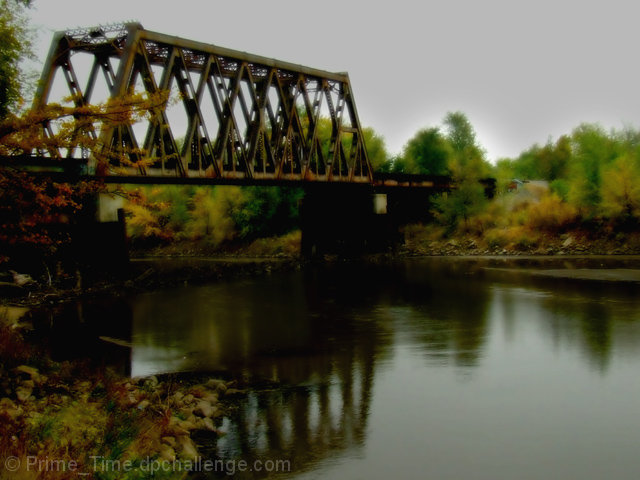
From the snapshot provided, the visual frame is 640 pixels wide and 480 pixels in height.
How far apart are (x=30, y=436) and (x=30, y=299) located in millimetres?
20468

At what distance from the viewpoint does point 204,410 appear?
12352 mm

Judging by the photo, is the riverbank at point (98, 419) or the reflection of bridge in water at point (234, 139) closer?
the riverbank at point (98, 419)

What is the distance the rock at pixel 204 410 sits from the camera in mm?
12270

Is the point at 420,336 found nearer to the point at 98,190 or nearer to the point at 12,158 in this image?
the point at 98,190

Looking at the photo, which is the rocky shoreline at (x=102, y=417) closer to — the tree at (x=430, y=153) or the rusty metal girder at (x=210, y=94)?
the rusty metal girder at (x=210, y=94)

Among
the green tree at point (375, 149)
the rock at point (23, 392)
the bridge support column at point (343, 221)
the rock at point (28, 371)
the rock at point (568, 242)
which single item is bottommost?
the rock at point (23, 392)

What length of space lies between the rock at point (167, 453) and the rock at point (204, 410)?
1.98 m

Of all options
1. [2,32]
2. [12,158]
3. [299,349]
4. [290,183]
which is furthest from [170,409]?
[290,183]

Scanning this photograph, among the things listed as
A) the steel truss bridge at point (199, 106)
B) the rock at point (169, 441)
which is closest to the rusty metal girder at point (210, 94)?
the steel truss bridge at point (199, 106)

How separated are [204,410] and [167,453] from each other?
2.37 meters

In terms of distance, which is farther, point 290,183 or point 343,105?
point 343,105

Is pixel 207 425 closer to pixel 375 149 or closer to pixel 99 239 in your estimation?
pixel 99 239

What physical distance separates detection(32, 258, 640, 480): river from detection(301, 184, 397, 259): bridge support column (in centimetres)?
2065

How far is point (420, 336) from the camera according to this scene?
20719mm
